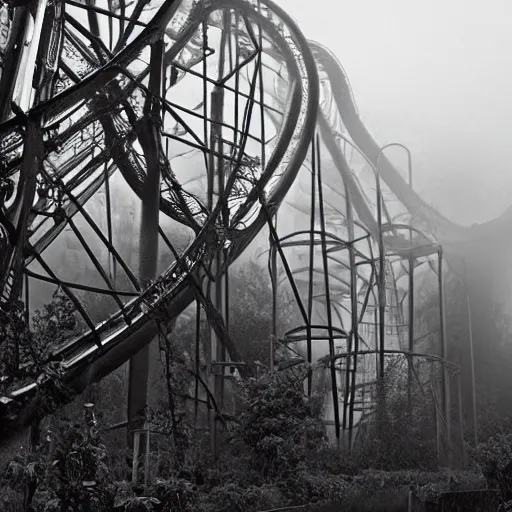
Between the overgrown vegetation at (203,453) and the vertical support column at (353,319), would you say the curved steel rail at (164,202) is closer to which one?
the overgrown vegetation at (203,453)

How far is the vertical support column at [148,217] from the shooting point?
8.23 meters

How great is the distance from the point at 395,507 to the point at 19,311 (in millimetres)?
4958

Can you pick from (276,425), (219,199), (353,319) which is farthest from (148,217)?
(353,319)

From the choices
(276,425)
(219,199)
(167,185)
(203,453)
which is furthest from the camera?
(219,199)

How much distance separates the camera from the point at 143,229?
9258 mm

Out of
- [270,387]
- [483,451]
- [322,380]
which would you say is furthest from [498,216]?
[270,387]

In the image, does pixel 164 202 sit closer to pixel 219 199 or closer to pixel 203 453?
pixel 219 199

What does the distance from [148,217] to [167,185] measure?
1.42 ft

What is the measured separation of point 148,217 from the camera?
915 centimetres

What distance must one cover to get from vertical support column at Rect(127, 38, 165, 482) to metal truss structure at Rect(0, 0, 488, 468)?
2 cm

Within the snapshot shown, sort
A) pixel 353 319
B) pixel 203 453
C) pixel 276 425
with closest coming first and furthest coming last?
1. pixel 276 425
2. pixel 203 453
3. pixel 353 319

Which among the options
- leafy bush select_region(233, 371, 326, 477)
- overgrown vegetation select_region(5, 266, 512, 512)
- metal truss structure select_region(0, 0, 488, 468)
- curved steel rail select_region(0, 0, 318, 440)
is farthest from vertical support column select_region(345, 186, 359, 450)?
leafy bush select_region(233, 371, 326, 477)

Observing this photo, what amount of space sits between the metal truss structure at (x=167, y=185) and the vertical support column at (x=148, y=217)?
2 cm

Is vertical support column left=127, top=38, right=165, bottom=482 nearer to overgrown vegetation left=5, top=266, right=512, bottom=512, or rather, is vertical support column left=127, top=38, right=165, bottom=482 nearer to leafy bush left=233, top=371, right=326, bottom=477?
overgrown vegetation left=5, top=266, right=512, bottom=512
